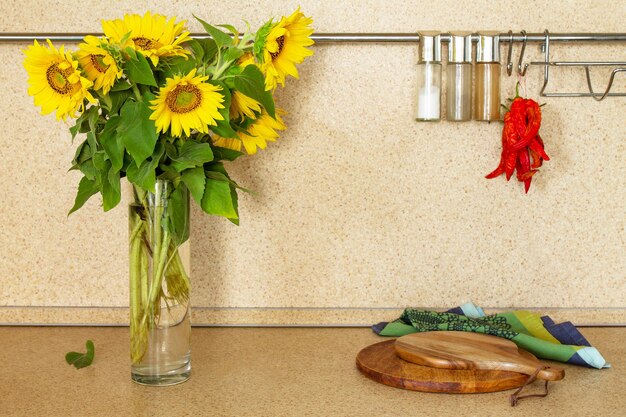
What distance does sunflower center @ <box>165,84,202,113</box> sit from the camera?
1.04 meters

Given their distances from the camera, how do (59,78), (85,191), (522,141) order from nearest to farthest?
(59,78) → (85,191) → (522,141)

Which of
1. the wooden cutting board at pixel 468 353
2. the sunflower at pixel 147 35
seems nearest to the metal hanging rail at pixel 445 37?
the sunflower at pixel 147 35

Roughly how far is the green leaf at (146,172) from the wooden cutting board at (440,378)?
395mm

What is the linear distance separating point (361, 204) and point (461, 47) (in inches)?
12.5

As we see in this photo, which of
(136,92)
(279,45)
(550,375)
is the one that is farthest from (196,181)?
(550,375)

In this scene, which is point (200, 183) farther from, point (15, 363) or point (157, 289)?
point (15, 363)

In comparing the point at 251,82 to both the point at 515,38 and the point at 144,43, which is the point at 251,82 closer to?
the point at 144,43

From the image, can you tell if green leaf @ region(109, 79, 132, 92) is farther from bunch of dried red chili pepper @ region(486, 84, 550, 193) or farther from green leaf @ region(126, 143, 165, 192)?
bunch of dried red chili pepper @ region(486, 84, 550, 193)

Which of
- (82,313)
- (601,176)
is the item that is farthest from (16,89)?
(601,176)

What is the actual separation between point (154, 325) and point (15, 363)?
0.26 metres

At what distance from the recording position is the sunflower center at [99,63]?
102 centimetres

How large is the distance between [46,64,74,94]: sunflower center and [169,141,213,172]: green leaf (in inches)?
6.3

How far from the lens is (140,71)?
103 cm

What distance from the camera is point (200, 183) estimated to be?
3.49ft
